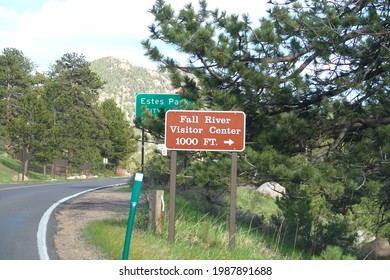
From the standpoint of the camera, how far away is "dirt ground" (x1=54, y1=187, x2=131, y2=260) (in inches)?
387

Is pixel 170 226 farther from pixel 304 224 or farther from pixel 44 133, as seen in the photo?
pixel 44 133

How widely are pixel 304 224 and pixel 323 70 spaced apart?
16.2 feet

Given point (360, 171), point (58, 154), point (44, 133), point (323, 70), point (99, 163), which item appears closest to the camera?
point (360, 171)

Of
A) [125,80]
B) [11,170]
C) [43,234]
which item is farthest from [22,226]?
[125,80]

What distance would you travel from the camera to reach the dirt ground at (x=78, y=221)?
9.83 meters

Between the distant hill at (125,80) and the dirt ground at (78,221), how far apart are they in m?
115

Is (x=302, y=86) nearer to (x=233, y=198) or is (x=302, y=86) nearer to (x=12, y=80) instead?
(x=233, y=198)

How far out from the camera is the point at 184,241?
39.2ft

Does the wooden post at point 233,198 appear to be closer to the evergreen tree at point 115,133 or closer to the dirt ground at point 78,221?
the dirt ground at point 78,221

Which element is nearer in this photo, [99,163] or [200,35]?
[200,35]

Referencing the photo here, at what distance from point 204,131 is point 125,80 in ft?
500

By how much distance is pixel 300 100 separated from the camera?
1384 centimetres

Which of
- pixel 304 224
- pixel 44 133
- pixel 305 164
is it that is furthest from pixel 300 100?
pixel 44 133

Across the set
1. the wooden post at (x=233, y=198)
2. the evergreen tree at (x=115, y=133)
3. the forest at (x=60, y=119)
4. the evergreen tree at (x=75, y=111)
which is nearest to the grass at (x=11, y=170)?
the forest at (x=60, y=119)
